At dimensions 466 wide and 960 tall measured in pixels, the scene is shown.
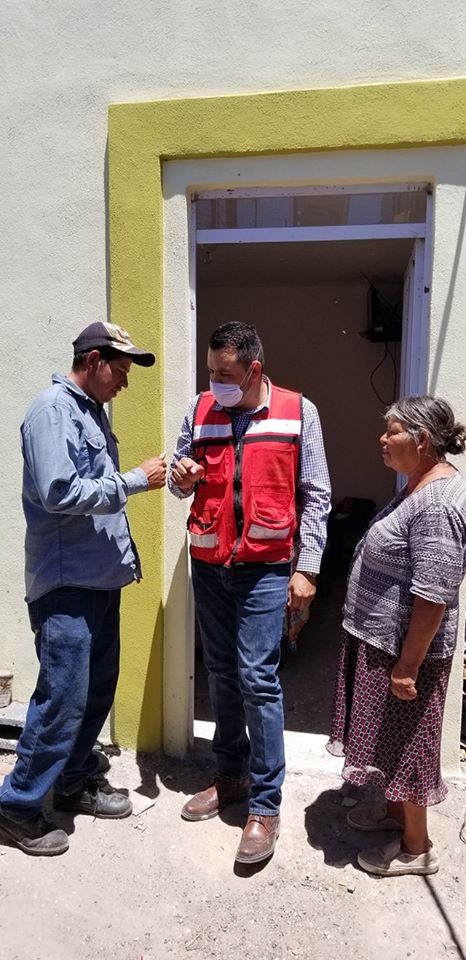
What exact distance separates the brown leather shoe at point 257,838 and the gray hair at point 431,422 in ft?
5.17

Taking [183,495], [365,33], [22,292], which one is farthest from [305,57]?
[183,495]

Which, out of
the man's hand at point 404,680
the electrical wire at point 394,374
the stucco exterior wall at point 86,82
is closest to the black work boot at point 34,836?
the stucco exterior wall at point 86,82

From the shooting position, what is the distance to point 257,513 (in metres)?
2.74

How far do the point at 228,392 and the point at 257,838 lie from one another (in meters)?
1.72

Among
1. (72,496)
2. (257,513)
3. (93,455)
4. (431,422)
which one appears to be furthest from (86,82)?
(431,422)

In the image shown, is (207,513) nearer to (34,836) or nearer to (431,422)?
(431,422)

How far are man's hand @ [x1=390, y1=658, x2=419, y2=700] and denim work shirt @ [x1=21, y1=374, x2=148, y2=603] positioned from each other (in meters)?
1.11

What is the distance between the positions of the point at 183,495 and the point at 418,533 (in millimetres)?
994

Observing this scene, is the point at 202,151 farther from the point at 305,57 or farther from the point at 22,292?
the point at 22,292

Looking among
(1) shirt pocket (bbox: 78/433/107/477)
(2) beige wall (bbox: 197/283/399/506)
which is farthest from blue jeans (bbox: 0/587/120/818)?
(2) beige wall (bbox: 197/283/399/506)

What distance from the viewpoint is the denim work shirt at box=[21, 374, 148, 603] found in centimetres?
254

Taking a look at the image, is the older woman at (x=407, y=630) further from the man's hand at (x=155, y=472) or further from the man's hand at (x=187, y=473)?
the man's hand at (x=155, y=472)

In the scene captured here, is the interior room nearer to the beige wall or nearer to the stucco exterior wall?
the beige wall

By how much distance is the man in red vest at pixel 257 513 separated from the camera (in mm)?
2756
